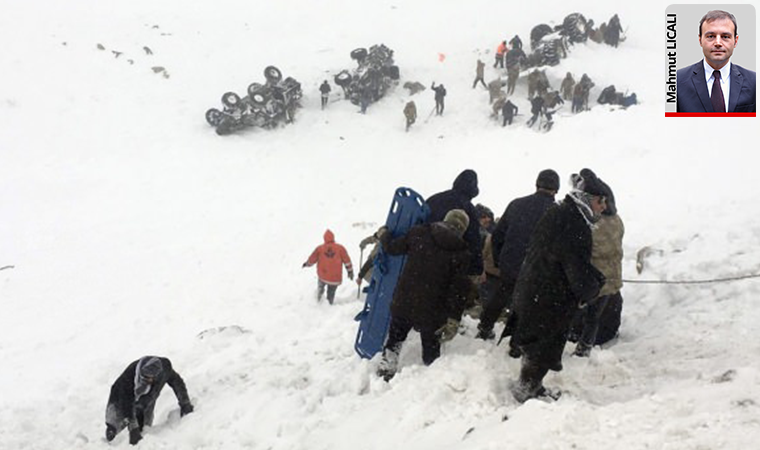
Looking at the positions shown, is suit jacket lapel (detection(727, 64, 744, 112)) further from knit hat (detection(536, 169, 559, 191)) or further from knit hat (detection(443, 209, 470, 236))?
knit hat (detection(443, 209, 470, 236))

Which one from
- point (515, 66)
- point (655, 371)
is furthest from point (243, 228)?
point (515, 66)

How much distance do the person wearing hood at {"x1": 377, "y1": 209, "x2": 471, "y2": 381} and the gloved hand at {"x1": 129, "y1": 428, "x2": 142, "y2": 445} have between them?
10.1ft

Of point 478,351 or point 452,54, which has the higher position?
point 452,54

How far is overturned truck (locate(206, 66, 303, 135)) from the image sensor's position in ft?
63.6

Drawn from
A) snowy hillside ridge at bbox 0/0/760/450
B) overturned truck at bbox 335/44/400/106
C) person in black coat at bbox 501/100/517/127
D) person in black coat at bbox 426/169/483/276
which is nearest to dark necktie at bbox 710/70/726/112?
snowy hillside ridge at bbox 0/0/760/450

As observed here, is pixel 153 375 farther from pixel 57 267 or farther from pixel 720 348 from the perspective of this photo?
pixel 57 267

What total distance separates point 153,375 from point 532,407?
419 cm

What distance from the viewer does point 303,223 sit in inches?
563

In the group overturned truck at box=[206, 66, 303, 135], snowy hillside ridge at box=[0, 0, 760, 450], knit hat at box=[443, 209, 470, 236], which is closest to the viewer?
snowy hillside ridge at box=[0, 0, 760, 450]

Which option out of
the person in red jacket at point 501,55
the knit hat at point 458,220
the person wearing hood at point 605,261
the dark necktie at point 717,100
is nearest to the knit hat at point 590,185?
the person wearing hood at point 605,261

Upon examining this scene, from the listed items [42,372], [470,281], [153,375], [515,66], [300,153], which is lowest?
[42,372]

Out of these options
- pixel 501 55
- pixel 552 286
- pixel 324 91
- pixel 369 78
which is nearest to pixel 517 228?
pixel 552 286

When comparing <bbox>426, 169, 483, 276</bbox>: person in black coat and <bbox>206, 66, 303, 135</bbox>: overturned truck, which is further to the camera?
<bbox>206, 66, 303, 135</bbox>: overturned truck

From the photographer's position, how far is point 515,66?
2156 cm
